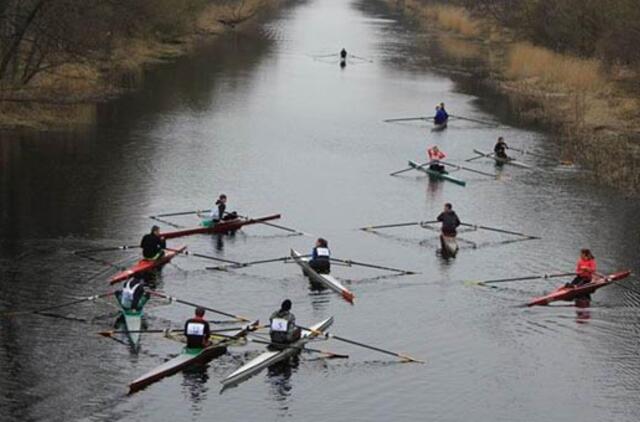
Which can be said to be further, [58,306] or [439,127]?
[439,127]

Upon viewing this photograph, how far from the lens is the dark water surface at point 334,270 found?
76.6ft

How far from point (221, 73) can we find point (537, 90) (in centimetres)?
1967

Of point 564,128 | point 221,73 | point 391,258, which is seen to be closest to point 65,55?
point 221,73

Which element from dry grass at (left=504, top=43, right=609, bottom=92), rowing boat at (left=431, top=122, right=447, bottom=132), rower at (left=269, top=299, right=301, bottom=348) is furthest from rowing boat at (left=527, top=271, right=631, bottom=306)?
dry grass at (left=504, top=43, right=609, bottom=92)

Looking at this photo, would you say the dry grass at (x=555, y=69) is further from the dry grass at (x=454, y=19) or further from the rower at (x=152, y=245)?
the rower at (x=152, y=245)

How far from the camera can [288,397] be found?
23250 millimetres

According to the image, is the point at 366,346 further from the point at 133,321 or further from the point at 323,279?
the point at 323,279

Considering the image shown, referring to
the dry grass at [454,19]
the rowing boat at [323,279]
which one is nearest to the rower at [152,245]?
the rowing boat at [323,279]

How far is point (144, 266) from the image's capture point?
31.1 meters

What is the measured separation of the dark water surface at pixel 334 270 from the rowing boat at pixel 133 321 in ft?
0.85

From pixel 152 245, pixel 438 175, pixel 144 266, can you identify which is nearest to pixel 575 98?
pixel 438 175

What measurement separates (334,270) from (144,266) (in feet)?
17.4

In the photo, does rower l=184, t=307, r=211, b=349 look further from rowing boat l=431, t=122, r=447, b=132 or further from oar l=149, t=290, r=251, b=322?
rowing boat l=431, t=122, r=447, b=132

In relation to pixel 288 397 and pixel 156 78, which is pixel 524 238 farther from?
pixel 156 78
